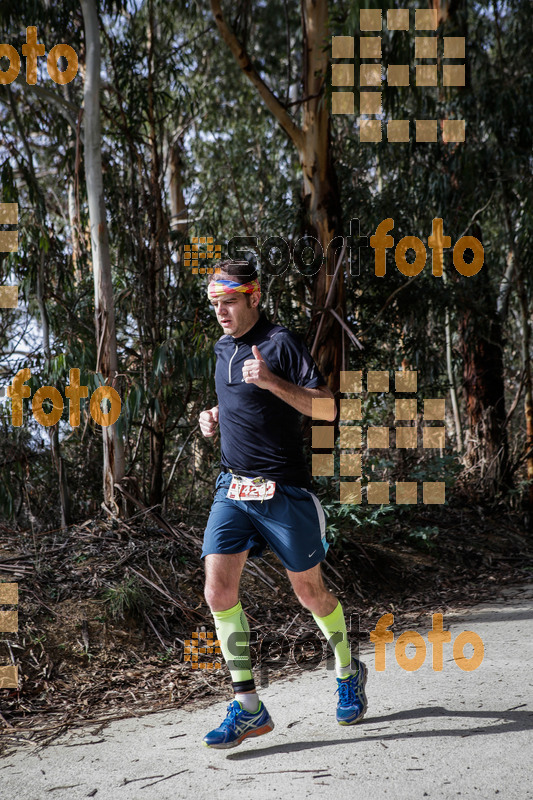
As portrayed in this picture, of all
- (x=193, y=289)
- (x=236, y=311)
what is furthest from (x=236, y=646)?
(x=193, y=289)

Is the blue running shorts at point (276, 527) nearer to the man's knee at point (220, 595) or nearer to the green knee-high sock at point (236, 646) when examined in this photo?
the man's knee at point (220, 595)

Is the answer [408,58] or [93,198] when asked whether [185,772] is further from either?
[408,58]

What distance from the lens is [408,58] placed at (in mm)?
8352

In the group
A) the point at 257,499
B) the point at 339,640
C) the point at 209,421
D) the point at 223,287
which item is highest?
the point at 223,287

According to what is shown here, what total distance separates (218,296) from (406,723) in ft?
6.99

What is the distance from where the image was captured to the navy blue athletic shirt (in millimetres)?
3684

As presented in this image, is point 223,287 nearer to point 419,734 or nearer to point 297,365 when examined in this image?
point 297,365

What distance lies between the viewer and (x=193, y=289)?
7.81m

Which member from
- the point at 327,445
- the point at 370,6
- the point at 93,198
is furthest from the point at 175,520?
the point at 370,6

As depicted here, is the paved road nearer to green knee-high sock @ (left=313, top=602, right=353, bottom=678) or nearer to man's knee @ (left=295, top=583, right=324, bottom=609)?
green knee-high sock @ (left=313, top=602, right=353, bottom=678)

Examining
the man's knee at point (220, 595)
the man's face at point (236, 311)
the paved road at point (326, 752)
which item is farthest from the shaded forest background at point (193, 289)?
the man's face at point (236, 311)

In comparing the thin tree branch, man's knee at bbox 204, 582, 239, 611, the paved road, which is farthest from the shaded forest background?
man's knee at bbox 204, 582, 239, 611

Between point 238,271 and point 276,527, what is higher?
point 238,271

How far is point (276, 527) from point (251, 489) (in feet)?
0.68
